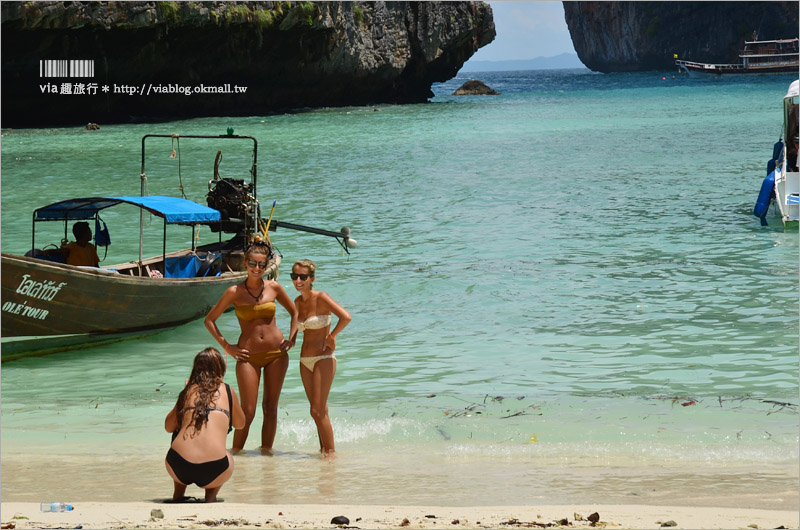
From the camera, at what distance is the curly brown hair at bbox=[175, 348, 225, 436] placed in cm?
635

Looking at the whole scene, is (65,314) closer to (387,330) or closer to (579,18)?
(387,330)

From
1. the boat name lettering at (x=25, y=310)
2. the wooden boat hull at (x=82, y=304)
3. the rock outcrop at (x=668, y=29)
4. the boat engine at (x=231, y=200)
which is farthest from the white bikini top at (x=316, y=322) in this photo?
the rock outcrop at (x=668, y=29)

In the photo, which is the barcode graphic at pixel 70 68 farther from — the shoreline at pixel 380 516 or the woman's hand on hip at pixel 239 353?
the shoreline at pixel 380 516

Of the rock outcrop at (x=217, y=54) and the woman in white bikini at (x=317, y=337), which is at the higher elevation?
the rock outcrop at (x=217, y=54)

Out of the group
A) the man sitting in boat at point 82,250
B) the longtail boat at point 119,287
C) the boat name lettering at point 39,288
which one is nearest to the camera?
the boat name lettering at point 39,288

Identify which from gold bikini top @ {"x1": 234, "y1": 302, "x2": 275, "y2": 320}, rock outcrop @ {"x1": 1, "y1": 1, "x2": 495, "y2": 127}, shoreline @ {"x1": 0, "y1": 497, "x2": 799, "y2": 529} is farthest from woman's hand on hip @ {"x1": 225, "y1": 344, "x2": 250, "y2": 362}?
rock outcrop @ {"x1": 1, "y1": 1, "x2": 495, "y2": 127}

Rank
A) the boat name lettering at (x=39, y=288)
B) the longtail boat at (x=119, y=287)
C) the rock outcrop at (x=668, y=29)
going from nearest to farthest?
the boat name lettering at (x=39, y=288) → the longtail boat at (x=119, y=287) → the rock outcrop at (x=668, y=29)

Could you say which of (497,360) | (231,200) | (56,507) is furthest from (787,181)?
(56,507)

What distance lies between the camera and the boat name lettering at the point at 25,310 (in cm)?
1097

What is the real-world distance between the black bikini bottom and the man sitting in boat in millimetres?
7035

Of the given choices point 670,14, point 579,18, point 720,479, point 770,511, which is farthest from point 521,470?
point 579,18

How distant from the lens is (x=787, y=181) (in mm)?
21125

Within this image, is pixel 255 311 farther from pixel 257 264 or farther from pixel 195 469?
pixel 195 469

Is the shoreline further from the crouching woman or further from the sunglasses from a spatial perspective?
the sunglasses
